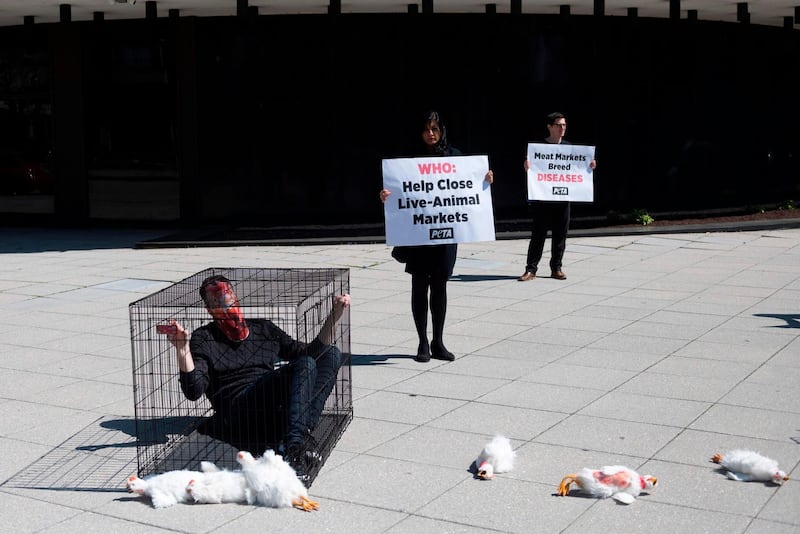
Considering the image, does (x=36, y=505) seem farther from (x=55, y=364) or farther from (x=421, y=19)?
(x=421, y=19)

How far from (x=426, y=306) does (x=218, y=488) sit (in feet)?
11.4

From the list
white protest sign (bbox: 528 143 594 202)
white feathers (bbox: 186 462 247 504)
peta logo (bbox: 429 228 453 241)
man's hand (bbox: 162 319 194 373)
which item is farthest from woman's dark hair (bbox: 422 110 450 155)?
white protest sign (bbox: 528 143 594 202)

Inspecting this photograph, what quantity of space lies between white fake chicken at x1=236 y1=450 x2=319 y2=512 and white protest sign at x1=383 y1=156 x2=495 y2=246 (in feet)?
10.7

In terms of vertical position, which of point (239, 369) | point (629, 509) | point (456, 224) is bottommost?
point (629, 509)

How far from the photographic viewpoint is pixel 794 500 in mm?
5215

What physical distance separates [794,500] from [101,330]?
6.61 metres

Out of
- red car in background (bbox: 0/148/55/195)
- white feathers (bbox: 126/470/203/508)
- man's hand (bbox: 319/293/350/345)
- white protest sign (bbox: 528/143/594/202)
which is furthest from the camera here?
red car in background (bbox: 0/148/55/195)

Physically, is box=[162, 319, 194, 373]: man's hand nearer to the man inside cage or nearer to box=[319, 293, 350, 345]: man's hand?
the man inside cage

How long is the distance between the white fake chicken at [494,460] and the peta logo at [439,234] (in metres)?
2.87

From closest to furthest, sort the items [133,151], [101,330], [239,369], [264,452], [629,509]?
[629,509] → [264,452] → [239,369] → [101,330] → [133,151]

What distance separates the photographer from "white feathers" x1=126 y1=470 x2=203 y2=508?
5242mm

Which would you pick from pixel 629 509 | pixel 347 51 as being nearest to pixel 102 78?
pixel 347 51

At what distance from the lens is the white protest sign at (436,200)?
842cm

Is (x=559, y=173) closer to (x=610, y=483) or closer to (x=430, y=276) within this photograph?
(x=430, y=276)
